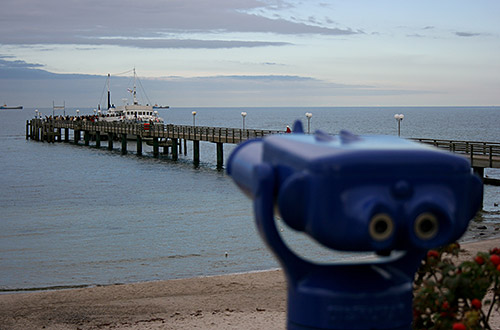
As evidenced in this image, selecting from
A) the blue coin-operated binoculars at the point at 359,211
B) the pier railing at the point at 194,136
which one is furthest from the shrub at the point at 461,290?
the pier railing at the point at 194,136

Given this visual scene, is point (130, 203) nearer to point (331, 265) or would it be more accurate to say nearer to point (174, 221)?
point (174, 221)

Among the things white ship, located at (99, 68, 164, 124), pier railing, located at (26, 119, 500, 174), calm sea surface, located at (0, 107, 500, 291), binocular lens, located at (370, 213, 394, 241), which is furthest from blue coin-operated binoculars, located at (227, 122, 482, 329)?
white ship, located at (99, 68, 164, 124)

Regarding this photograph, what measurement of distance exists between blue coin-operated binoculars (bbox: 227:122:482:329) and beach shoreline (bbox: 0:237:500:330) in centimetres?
677

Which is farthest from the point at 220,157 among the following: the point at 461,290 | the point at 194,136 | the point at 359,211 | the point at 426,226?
the point at 359,211

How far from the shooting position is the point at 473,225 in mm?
25469

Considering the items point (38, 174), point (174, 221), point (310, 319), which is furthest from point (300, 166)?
point (38, 174)

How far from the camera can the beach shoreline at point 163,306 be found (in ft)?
37.4

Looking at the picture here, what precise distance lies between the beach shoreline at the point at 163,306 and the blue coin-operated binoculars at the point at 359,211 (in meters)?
6.77

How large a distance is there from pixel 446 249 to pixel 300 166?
3.47 m

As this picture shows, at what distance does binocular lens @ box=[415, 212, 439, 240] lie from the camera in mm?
3137

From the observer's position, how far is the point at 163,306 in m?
13.0

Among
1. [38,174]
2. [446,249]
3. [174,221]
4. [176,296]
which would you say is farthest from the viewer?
[38,174]

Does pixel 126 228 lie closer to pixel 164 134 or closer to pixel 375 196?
pixel 375 196

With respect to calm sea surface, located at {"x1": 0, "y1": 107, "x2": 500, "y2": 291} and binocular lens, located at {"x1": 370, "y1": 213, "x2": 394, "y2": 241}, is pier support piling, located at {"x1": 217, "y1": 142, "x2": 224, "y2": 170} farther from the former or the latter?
binocular lens, located at {"x1": 370, "y1": 213, "x2": 394, "y2": 241}
